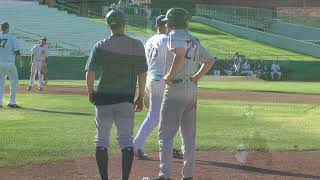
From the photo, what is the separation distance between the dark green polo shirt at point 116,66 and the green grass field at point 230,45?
3500 centimetres

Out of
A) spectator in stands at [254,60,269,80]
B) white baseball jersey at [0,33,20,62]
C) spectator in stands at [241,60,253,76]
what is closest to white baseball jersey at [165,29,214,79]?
white baseball jersey at [0,33,20,62]

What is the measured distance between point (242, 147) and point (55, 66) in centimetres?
2756

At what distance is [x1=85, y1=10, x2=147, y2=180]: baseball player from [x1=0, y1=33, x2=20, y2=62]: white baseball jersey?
8.62 metres

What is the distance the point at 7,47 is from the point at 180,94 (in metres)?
9.02

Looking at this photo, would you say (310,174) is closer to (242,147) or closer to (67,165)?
(242,147)

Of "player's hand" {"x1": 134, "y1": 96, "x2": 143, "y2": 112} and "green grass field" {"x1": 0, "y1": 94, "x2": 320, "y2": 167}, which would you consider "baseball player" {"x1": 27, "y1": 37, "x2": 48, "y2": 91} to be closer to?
"green grass field" {"x1": 0, "y1": 94, "x2": 320, "y2": 167}

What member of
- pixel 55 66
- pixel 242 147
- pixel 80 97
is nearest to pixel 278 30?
pixel 55 66

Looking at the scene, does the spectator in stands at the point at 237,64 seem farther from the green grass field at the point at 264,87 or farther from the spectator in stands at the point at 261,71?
the green grass field at the point at 264,87

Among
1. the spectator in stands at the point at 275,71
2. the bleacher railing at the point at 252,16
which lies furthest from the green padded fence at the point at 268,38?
the spectator in stands at the point at 275,71

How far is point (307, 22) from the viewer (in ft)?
200

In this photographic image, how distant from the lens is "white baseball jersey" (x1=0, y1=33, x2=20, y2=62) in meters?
15.5

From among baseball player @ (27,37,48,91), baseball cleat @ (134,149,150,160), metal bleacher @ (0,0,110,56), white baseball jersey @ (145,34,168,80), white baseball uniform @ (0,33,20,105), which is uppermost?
white baseball jersey @ (145,34,168,80)

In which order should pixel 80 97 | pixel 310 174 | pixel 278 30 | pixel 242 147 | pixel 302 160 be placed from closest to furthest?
pixel 310 174, pixel 302 160, pixel 242 147, pixel 80 97, pixel 278 30

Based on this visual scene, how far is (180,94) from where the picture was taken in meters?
7.48
